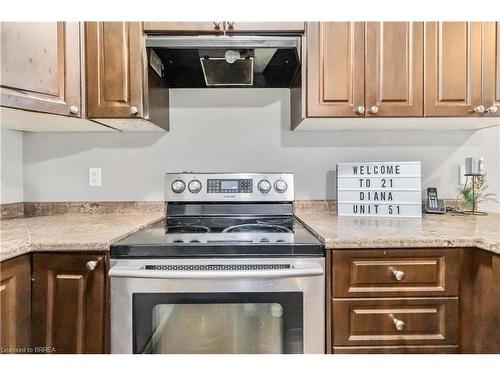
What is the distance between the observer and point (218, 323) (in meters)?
1.25

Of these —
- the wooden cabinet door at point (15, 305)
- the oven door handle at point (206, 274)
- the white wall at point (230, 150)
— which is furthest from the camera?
the white wall at point (230, 150)

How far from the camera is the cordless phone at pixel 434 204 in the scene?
190cm

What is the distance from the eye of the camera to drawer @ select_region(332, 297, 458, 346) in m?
1.26

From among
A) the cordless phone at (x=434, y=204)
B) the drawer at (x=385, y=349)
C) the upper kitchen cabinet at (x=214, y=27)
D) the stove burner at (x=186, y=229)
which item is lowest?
the drawer at (x=385, y=349)

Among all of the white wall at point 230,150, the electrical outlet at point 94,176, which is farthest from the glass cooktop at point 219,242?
the electrical outlet at point 94,176

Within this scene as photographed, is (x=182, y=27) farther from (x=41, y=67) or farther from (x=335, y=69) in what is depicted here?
(x=335, y=69)

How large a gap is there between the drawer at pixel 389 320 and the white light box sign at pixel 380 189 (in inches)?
23.2

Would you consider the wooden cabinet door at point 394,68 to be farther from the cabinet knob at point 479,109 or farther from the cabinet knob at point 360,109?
the cabinet knob at point 479,109

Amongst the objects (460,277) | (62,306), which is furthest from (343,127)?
(62,306)

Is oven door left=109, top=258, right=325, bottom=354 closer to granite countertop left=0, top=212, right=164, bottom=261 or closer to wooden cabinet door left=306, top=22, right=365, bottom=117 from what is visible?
granite countertop left=0, top=212, right=164, bottom=261

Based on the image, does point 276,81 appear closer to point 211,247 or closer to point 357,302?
point 211,247

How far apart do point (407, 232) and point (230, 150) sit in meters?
1.08

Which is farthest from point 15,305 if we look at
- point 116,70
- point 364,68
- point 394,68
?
point 394,68

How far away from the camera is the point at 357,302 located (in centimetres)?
126
